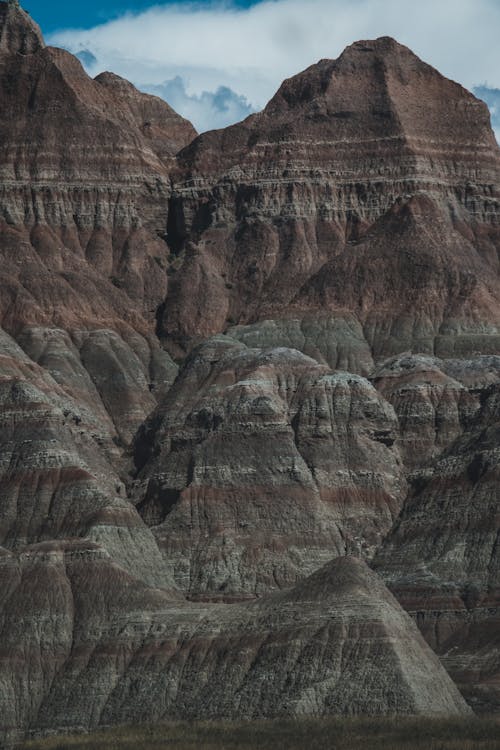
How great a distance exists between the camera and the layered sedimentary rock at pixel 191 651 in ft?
456

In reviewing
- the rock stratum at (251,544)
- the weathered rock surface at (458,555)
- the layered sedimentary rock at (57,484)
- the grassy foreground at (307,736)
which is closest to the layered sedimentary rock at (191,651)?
the rock stratum at (251,544)

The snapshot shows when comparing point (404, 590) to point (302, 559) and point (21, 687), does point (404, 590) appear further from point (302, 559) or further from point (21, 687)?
point (21, 687)

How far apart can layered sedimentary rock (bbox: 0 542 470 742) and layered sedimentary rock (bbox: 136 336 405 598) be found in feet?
56.3

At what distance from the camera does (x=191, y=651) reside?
478ft

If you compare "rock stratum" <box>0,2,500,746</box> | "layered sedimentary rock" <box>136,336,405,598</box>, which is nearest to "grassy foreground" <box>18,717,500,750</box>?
"rock stratum" <box>0,2,500,746</box>

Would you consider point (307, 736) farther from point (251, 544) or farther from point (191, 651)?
point (251, 544)

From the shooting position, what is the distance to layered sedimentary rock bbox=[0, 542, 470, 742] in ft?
→ 456

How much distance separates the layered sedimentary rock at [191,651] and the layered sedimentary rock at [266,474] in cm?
1715

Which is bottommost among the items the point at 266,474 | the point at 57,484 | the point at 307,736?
the point at 307,736

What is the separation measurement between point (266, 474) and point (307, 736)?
4775 centimetres

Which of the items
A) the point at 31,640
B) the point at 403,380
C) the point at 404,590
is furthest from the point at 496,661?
the point at 403,380

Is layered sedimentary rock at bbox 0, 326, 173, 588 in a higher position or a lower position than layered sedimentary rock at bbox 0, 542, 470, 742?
higher

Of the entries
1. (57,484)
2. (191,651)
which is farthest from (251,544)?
(191,651)

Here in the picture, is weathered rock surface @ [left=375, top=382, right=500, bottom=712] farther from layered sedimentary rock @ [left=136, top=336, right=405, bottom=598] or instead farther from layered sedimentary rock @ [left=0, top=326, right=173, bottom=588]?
layered sedimentary rock @ [left=0, top=326, right=173, bottom=588]
